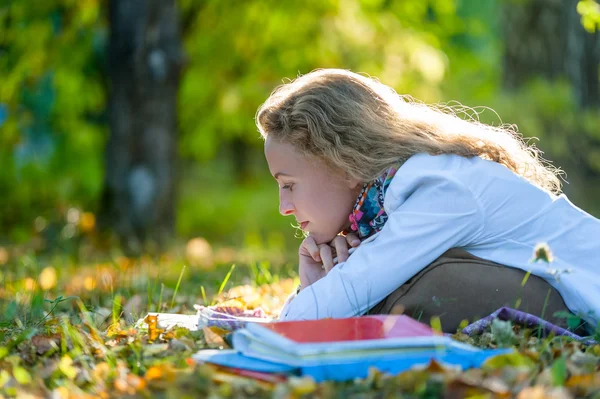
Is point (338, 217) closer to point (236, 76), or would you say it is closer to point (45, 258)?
point (45, 258)

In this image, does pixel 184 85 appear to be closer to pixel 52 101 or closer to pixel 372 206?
pixel 52 101

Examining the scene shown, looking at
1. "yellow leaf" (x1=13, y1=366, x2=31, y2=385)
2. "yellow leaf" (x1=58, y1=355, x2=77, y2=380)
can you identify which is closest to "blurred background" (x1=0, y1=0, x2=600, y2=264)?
"yellow leaf" (x1=58, y1=355, x2=77, y2=380)

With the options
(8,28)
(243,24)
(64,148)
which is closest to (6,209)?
(64,148)

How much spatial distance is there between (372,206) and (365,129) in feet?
1.07

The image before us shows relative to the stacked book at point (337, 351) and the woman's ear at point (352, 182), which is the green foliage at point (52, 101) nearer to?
the woman's ear at point (352, 182)

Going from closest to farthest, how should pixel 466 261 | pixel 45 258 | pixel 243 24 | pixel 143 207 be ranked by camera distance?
pixel 466 261 < pixel 45 258 < pixel 143 207 < pixel 243 24

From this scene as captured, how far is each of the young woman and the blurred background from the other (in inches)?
139

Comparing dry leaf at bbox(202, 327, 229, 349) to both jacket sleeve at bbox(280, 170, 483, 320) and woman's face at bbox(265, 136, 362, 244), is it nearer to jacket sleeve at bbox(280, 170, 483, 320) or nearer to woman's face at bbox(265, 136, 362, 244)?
jacket sleeve at bbox(280, 170, 483, 320)

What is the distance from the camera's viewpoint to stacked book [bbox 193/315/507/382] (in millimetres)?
2211

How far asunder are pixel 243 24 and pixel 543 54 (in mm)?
4619

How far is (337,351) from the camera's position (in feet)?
7.26

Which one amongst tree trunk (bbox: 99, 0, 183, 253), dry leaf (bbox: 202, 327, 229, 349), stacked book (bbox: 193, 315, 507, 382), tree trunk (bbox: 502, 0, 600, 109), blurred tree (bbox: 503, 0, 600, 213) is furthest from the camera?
tree trunk (bbox: 502, 0, 600, 109)

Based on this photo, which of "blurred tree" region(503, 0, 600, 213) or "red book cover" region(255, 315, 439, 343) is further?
"blurred tree" region(503, 0, 600, 213)

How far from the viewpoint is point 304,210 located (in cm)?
323
